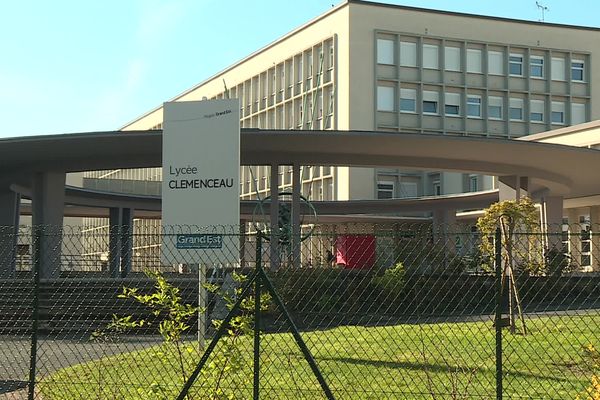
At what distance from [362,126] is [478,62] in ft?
36.8

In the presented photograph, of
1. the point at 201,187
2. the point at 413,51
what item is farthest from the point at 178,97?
the point at 201,187

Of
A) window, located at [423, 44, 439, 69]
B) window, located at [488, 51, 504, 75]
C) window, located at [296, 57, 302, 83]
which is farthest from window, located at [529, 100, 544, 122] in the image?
window, located at [296, 57, 302, 83]

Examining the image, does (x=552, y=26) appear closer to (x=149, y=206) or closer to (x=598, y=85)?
(x=598, y=85)

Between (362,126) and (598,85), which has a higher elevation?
(598,85)

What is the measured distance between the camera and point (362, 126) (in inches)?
2265

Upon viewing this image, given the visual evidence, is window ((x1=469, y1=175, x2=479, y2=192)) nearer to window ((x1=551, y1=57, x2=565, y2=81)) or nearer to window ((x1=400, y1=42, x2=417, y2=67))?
window ((x1=400, y1=42, x2=417, y2=67))

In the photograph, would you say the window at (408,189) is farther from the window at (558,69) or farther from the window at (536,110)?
the window at (558,69)

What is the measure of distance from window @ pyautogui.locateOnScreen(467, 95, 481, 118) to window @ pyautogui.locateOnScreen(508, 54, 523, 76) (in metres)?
3.40

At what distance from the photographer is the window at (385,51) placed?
59.0m

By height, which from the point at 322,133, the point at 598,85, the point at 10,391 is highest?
the point at 598,85

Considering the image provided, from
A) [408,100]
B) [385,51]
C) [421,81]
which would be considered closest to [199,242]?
[385,51]

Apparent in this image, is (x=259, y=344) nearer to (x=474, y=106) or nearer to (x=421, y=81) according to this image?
(x=421, y=81)

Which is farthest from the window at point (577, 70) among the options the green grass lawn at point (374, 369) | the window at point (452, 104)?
the green grass lawn at point (374, 369)

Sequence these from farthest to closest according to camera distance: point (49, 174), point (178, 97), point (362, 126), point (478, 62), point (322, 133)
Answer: point (178, 97) → point (478, 62) → point (362, 126) → point (49, 174) → point (322, 133)
